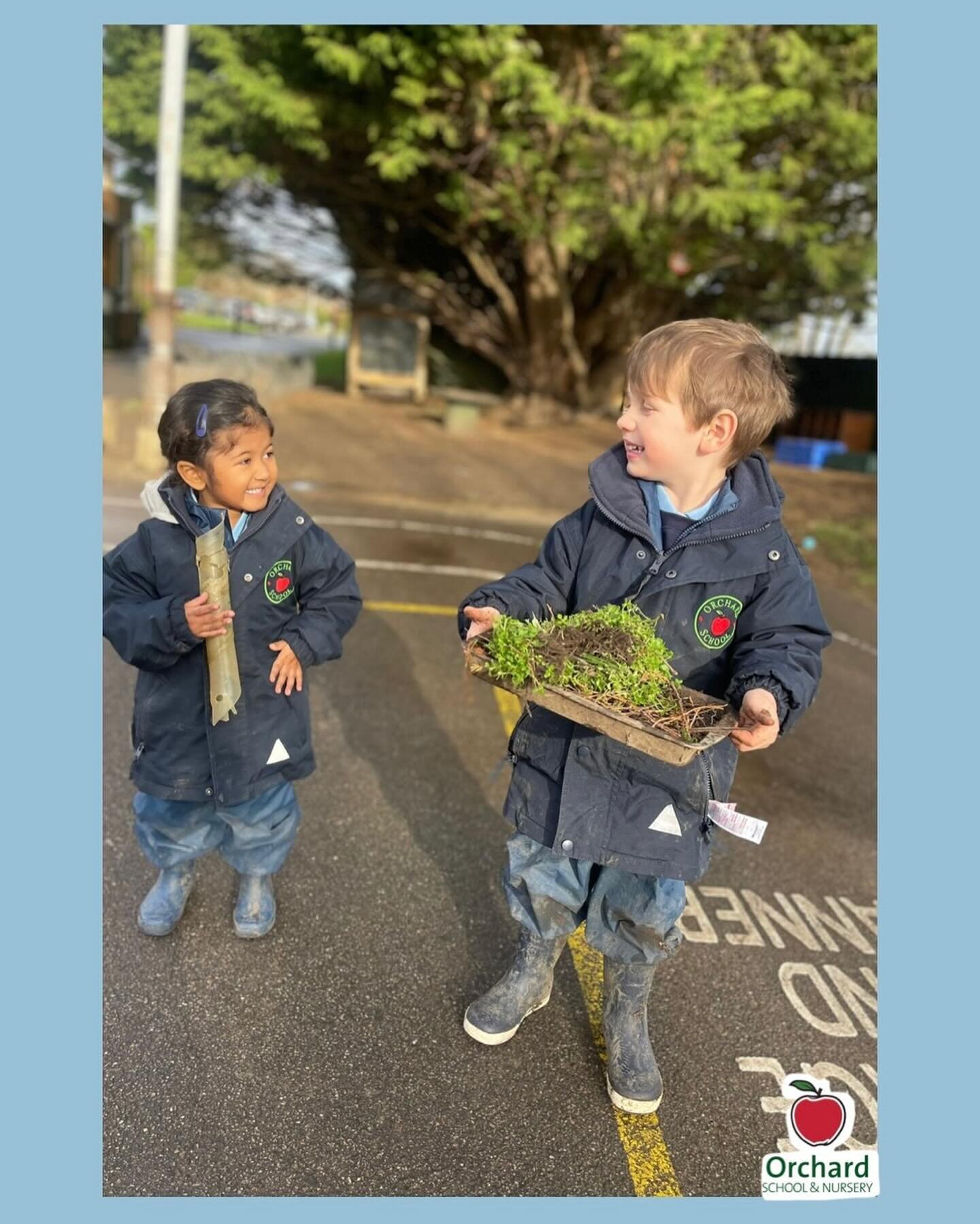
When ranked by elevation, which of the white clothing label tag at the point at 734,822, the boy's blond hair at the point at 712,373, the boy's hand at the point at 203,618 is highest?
the boy's blond hair at the point at 712,373

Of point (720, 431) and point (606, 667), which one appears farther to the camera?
point (720, 431)

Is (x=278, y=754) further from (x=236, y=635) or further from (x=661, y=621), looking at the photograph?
(x=661, y=621)

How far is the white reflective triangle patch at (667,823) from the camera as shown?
8.41ft

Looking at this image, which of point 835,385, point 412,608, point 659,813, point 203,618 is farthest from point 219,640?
point 835,385

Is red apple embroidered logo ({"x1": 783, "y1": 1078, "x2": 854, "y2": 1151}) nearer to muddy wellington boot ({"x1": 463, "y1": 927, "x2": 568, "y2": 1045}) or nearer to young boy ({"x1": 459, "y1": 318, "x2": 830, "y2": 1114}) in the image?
young boy ({"x1": 459, "y1": 318, "x2": 830, "y2": 1114})

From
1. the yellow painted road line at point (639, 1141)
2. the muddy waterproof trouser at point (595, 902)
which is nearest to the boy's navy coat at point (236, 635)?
the yellow painted road line at point (639, 1141)

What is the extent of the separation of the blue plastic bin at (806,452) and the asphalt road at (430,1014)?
535 inches

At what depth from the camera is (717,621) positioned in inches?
100

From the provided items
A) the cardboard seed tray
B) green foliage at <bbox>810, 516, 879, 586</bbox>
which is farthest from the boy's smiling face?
green foliage at <bbox>810, 516, 879, 586</bbox>

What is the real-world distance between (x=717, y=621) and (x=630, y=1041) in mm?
1276

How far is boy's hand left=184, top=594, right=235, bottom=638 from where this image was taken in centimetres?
255

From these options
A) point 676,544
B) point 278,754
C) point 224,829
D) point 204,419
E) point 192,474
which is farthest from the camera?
point 224,829

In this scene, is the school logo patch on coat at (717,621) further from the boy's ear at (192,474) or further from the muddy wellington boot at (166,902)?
the muddy wellington boot at (166,902)

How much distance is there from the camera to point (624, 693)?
2254 mm
